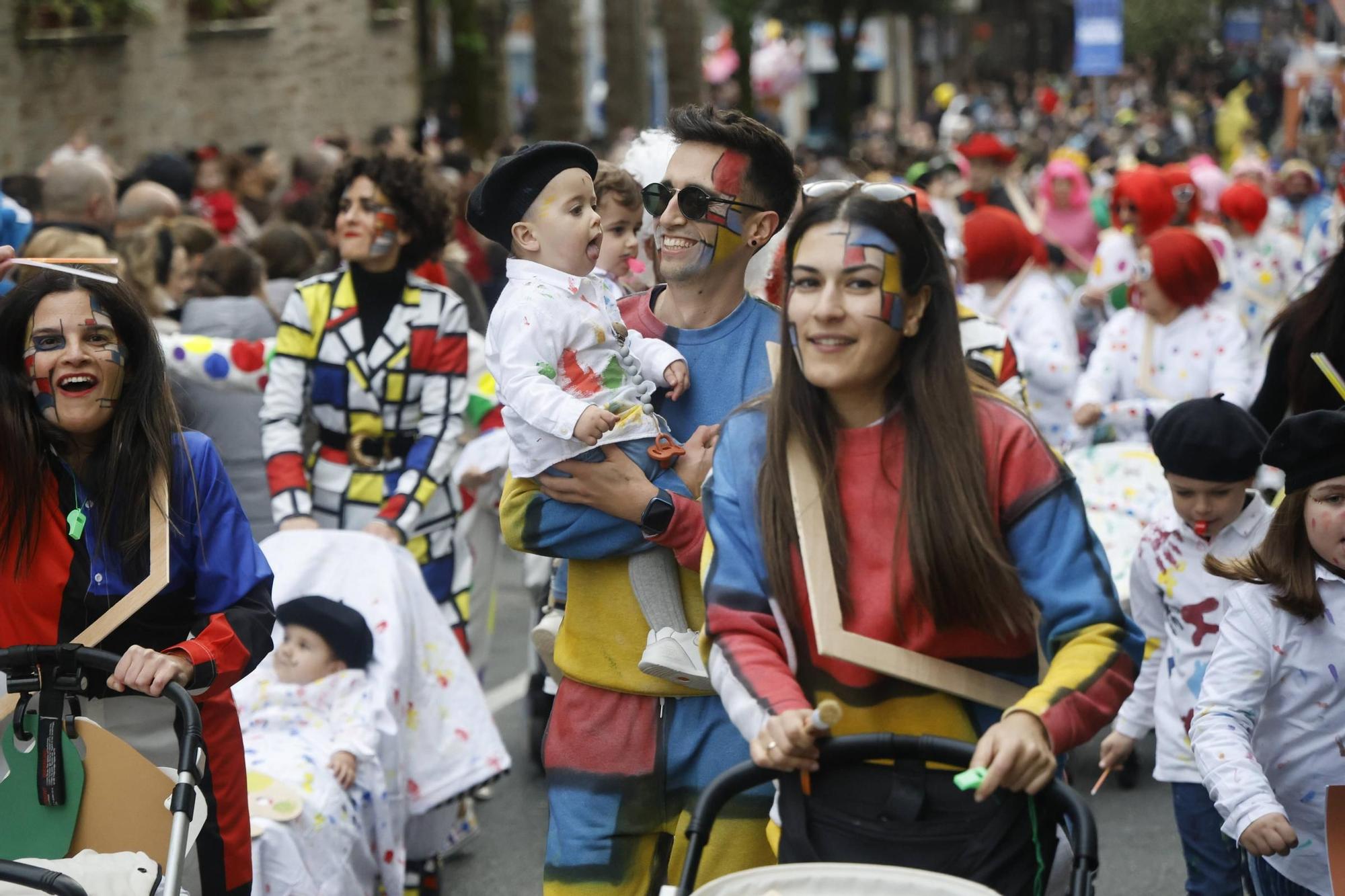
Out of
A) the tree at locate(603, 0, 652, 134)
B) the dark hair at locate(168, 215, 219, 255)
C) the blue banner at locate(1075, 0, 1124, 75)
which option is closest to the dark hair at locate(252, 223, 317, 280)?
the dark hair at locate(168, 215, 219, 255)

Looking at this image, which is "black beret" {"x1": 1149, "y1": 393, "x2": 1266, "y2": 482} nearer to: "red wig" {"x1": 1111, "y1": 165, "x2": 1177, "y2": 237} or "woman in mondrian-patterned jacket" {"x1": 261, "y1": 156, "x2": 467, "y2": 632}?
"woman in mondrian-patterned jacket" {"x1": 261, "y1": 156, "x2": 467, "y2": 632}

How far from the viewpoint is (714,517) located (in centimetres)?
332

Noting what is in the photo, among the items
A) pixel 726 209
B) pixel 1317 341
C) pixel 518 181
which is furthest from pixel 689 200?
pixel 1317 341

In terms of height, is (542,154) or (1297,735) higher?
(542,154)

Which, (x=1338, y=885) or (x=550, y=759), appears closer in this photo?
(x=1338, y=885)

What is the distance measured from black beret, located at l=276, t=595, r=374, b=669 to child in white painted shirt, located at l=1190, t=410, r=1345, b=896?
9.19 ft

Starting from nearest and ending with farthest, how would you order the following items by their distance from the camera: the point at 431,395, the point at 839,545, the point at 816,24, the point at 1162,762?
the point at 839,545, the point at 1162,762, the point at 431,395, the point at 816,24

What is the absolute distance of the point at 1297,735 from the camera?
13.4 ft

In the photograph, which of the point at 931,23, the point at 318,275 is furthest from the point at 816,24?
the point at 318,275

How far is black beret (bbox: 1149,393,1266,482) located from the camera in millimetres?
5059

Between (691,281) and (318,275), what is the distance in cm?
285

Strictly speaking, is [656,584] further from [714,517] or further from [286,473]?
[286,473]

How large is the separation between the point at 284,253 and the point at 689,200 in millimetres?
5265

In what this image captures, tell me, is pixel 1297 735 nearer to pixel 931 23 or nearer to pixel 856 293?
pixel 856 293
